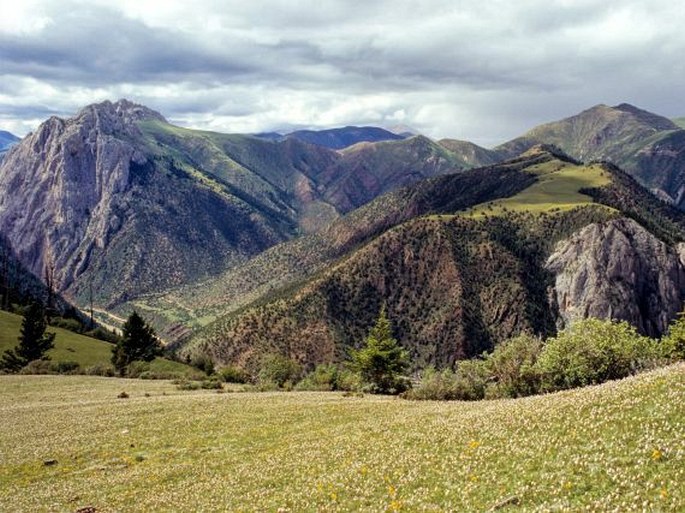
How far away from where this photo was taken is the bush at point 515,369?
5144 centimetres

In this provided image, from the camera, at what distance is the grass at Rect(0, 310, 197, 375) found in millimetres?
108062

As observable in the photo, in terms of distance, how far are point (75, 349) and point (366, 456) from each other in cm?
10910

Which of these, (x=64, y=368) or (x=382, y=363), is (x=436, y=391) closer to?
(x=382, y=363)

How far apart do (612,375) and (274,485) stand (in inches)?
1385

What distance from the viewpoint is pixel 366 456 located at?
25594 mm

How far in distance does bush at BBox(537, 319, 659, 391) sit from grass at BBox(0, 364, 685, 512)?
1440 centimetres

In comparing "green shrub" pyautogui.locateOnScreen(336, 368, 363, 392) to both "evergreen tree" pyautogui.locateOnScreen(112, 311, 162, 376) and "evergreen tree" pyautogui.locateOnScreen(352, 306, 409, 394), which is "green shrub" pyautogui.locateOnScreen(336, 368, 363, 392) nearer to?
"evergreen tree" pyautogui.locateOnScreen(352, 306, 409, 394)

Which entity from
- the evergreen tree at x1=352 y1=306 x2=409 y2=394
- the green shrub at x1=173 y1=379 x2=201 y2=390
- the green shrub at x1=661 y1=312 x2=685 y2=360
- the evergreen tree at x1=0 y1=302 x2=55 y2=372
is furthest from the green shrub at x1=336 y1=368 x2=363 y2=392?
the evergreen tree at x1=0 y1=302 x2=55 y2=372

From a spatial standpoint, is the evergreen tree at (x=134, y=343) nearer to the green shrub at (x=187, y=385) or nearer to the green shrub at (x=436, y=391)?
the green shrub at (x=187, y=385)

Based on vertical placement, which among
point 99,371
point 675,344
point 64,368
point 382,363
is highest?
point 675,344

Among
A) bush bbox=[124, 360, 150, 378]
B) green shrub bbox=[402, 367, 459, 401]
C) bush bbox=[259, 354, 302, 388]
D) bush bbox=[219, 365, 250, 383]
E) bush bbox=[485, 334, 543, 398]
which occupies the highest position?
bush bbox=[485, 334, 543, 398]

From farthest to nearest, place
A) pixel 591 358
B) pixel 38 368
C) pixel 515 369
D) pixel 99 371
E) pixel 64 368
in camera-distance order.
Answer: pixel 64 368 → pixel 99 371 → pixel 38 368 → pixel 515 369 → pixel 591 358

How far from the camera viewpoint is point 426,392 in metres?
53.9

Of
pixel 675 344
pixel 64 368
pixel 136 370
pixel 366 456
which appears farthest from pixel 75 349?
pixel 366 456
